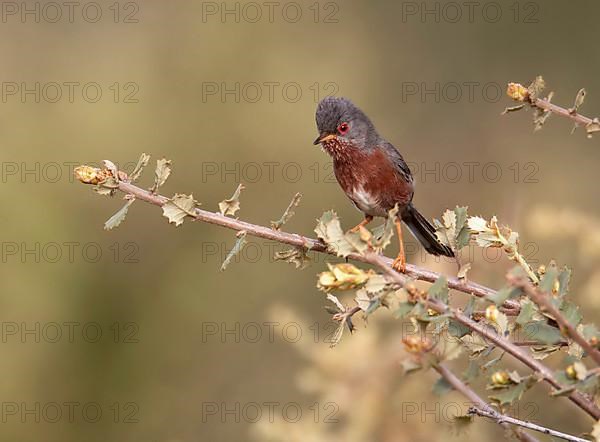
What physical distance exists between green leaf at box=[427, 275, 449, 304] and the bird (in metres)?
2.23

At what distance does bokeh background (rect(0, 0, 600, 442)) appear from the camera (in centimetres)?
390

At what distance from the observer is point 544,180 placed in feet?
21.9

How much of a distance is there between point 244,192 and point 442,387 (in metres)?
5.27

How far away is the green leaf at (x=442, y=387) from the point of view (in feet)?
5.63

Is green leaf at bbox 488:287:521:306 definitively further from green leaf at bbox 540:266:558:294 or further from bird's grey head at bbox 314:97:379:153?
bird's grey head at bbox 314:97:379:153

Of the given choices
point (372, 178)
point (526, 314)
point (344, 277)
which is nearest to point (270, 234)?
point (344, 277)

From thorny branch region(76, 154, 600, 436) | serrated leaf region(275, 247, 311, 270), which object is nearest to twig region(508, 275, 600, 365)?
thorny branch region(76, 154, 600, 436)

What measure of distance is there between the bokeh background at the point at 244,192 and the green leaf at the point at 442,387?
4.79 feet

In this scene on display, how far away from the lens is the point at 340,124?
4.24 m

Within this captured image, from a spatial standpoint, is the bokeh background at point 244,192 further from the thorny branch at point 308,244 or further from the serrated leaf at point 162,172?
the serrated leaf at point 162,172

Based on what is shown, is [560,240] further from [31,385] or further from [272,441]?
[31,385]

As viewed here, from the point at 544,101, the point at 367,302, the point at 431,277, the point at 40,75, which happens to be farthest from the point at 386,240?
the point at 40,75

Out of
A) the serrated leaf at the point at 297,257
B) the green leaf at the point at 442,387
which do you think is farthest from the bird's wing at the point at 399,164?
the green leaf at the point at 442,387

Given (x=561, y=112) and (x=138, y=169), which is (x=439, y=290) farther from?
(x=138, y=169)
